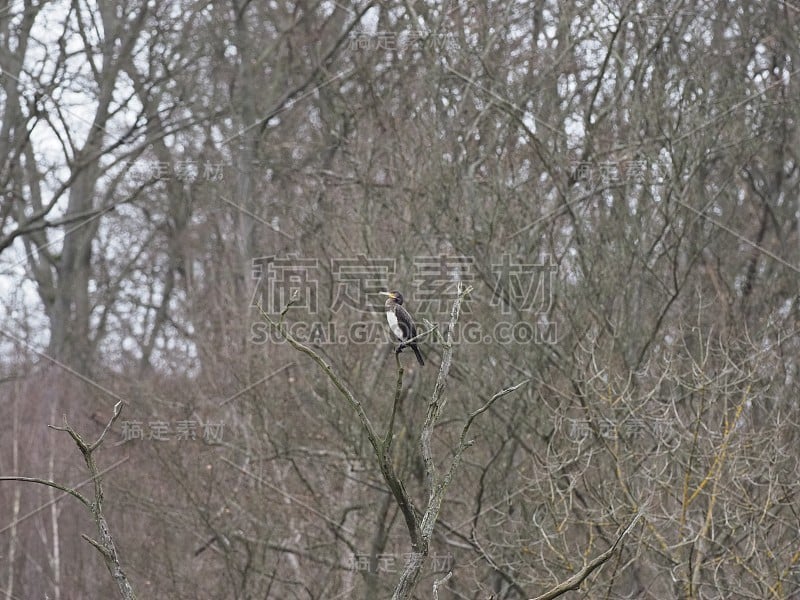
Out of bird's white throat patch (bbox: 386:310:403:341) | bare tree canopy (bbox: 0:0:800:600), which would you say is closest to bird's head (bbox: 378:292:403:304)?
bird's white throat patch (bbox: 386:310:403:341)

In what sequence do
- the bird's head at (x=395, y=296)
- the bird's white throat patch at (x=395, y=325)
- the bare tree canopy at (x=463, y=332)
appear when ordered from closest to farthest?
the bird's white throat patch at (x=395, y=325), the bird's head at (x=395, y=296), the bare tree canopy at (x=463, y=332)

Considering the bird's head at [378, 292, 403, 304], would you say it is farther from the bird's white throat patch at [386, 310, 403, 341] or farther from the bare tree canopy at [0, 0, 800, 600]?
the bare tree canopy at [0, 0, 800, 600]

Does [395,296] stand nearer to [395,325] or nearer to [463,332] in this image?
[395,325]

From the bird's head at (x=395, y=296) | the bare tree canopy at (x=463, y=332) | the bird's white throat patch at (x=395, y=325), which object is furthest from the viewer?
the bare tree canopy at (x=463, y=332)

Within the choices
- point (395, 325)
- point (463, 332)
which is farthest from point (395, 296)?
point (463, 332)

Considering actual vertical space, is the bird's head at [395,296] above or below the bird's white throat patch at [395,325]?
above

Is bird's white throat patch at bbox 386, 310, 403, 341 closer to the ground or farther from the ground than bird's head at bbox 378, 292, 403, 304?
closer to the ground

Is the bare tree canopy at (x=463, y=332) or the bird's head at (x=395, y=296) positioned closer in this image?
the bird's head at (x=395, y=296)

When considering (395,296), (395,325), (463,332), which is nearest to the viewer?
(395,325)

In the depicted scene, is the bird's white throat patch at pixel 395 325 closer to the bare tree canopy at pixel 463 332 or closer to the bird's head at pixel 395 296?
the bird's head at pixel 395 296

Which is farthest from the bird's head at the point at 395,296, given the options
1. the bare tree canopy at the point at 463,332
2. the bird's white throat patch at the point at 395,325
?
the bare tree canopy at the point at 463,332

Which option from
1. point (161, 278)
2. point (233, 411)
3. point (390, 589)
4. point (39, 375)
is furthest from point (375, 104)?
point (161, 278)

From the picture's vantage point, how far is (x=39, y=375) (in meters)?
20.1

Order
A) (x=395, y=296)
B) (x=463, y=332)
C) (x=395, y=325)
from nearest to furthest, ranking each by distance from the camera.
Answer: (x=395, y=325) → (x=395, y=296) → (x=463, y=332)
